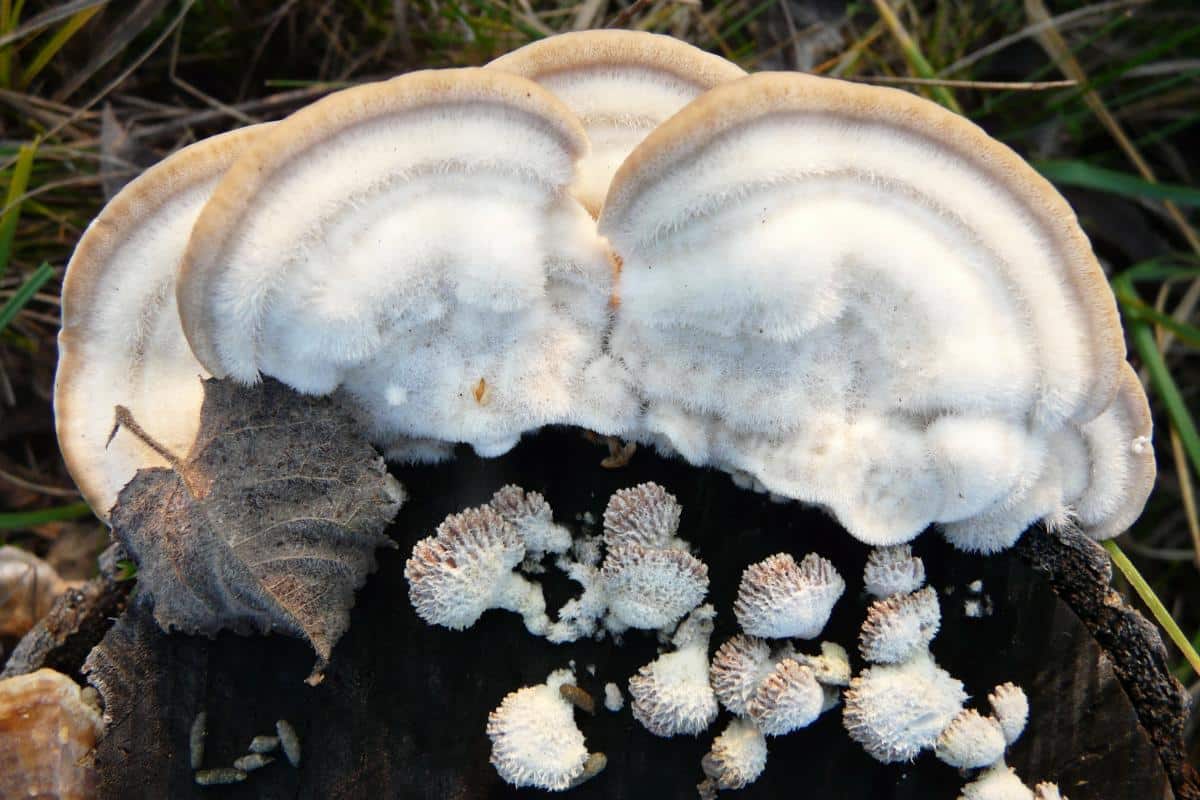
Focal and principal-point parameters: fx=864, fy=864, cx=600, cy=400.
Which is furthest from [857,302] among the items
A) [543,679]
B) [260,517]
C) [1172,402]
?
[1172,402]

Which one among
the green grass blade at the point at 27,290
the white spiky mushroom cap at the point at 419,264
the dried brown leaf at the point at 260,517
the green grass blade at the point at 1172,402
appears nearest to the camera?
the white spiky mushroom cap at the point at 419,264

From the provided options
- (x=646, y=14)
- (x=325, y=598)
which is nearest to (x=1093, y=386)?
(x=325, y=598)

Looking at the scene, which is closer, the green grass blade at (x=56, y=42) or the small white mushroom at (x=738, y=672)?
the small white mushroom at (x=738, y=672)

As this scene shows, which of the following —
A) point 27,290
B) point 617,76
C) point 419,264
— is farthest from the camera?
point 27,290

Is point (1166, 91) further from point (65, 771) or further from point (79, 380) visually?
point (65, 771)

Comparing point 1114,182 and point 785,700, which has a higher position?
point 1114,182

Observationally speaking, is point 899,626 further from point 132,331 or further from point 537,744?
point 132,331

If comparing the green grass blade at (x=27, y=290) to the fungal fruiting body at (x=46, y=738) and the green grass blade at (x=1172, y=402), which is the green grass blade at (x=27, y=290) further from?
the green grass blade at (x=1172, y=402)

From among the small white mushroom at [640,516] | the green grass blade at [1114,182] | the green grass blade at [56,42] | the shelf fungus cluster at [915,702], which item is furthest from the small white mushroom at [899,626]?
the green grass blade at [56,42]
